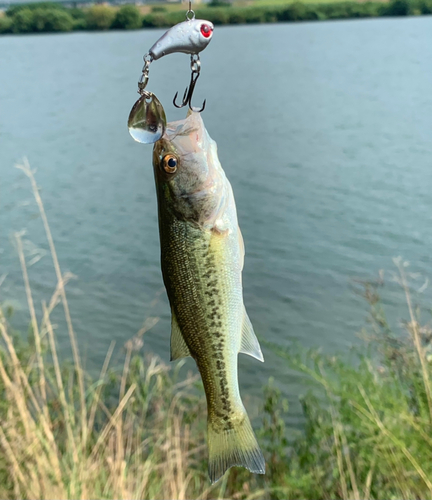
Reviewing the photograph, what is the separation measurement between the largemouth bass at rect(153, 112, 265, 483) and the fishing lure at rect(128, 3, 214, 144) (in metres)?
0.10

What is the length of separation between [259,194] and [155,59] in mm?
8995

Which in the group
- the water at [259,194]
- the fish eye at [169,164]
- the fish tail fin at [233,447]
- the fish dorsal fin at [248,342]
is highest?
the fish eye at [169,164]

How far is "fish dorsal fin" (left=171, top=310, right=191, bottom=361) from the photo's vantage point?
1627mm

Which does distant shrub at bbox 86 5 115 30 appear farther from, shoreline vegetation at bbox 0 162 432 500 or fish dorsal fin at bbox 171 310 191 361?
fish dorsal fin at bbox 171 310 191 361

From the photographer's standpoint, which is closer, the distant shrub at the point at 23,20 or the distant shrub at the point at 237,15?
the distant shrub at the point at 23,20

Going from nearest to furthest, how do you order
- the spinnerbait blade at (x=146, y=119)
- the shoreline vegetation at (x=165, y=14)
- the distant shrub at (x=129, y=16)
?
1. the spinnerbait blade at (x=146, y=119)
2. the distant shrub at (x=129, y=16)
3. the shoreline vegetation at (x=165, y=14)

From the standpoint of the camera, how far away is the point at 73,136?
44.9ft

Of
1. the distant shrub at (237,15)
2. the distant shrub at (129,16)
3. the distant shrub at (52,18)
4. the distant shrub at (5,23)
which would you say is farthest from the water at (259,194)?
the distant shrub at (5,23)

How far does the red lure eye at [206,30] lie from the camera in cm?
149

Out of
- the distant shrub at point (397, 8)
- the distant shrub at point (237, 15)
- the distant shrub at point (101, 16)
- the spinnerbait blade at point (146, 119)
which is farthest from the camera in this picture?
the distant shrub at point (397, 8)

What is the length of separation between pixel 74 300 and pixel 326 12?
28775 mm

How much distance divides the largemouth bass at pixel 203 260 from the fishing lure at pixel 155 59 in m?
0.10

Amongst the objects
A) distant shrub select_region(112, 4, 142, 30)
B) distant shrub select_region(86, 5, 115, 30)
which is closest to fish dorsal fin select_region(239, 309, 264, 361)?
distant shrub select_region(112, 4, 142, 30)

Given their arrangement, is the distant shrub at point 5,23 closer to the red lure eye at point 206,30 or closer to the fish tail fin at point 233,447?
the red lure eye at point 206,30
